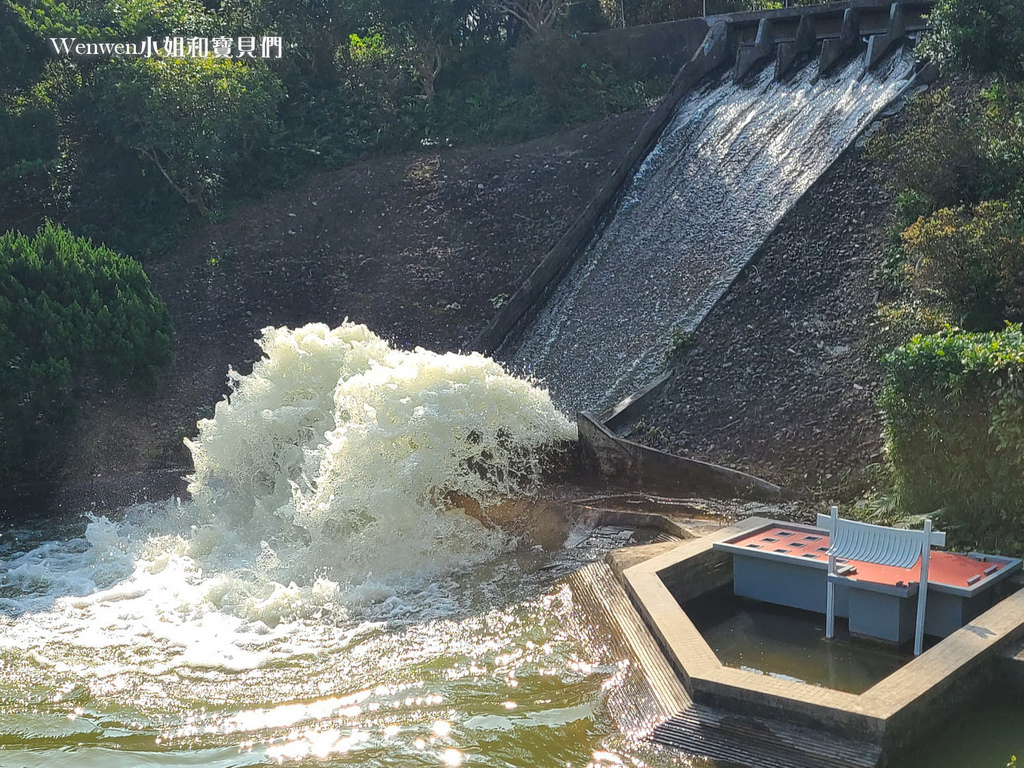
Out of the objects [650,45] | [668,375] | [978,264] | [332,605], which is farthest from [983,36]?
[332,605]

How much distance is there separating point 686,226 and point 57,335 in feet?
30.3

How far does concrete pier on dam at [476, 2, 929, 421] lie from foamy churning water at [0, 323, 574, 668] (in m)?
2.60

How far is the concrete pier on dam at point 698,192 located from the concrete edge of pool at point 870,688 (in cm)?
605

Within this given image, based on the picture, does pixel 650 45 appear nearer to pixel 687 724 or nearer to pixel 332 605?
pixel 332 605

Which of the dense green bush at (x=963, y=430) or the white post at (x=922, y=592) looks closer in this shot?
the white post at (x=922, y=592)

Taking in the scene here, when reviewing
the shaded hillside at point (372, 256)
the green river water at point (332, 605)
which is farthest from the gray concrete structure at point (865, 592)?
the shaded hillside at point (372, 256)

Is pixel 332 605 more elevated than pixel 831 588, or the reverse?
pixel 831 588

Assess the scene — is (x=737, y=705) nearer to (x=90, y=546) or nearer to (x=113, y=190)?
(x=90, y=546)

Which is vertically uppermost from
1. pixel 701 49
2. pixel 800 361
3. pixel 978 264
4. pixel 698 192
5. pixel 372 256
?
pixel 701 49

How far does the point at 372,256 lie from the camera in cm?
1875

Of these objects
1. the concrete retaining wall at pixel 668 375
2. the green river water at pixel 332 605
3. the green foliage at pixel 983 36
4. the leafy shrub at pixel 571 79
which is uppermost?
the leafy shrub at pixel 571 79

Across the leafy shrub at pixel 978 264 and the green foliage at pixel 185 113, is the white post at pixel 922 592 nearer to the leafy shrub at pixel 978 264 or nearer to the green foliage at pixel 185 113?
the leafy shrub at pixel 978 264

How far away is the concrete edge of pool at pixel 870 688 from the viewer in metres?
6.11

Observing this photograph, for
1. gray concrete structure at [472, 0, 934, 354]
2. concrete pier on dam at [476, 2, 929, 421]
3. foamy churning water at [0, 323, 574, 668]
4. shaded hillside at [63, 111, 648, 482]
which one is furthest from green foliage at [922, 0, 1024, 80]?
foamy churning water at [0, 323, 574, 668]
